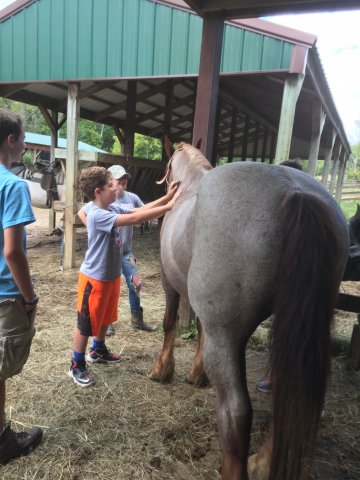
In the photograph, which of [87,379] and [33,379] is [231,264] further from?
[33,379]

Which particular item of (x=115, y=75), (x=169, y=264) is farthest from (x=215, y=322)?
(x=115, y=75)

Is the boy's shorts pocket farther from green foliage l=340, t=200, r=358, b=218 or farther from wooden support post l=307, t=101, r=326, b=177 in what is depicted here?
green foliage l=340, t=200, r=358, b=218

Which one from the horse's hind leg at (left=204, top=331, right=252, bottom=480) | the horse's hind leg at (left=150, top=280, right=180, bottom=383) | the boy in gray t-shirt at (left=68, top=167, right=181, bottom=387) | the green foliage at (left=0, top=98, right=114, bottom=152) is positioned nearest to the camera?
the horse's hind leg at (left=204, top=331, right=252, bottom=480)

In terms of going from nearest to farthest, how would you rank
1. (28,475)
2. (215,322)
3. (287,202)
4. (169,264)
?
(287,202) → (215,322) → (28,475) → (169,264)

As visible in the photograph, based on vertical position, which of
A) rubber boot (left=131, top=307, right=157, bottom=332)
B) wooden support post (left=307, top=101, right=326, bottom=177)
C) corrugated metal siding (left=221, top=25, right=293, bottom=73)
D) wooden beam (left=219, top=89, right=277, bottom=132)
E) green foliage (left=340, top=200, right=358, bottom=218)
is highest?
wooden beam (left=219, top=89, right=277, bottom=132)

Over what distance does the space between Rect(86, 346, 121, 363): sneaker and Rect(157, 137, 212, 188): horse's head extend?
1632 millimetres

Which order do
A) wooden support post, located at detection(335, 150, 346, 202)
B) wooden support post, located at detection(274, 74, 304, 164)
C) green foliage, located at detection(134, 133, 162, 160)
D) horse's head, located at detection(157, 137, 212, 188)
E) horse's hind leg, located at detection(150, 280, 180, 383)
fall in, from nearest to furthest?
horse's head, located at detection(157, 137, 212, 188) < horse's hind leg, located at detection(150, 280, 180, 383) < wooden support post, located at detection(274, 74, 304, 164) < wooden support post, located at detection(335, 150, 346, 202) < green foliage, located at detection(134, 133, 162, 160)

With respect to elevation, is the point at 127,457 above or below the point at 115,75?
below

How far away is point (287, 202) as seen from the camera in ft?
4.85

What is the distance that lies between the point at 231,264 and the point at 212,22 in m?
2.78

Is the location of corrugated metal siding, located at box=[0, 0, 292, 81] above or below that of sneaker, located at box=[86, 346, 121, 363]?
above

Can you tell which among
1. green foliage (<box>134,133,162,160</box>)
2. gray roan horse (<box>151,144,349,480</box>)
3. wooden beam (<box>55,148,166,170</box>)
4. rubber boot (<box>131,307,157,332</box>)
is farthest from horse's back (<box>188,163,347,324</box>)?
green foliage (<box>134,133,162,160</box>)

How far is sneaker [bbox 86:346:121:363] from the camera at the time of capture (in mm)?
3213

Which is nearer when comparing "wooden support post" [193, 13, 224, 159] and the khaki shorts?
the khaki shorts
